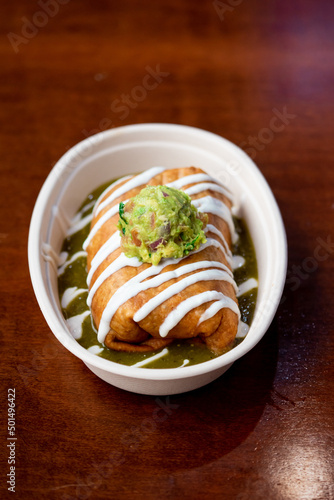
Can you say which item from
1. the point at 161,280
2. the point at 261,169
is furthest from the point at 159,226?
the point at 261,169

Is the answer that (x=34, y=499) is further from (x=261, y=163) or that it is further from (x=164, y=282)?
(x=261, y=163)

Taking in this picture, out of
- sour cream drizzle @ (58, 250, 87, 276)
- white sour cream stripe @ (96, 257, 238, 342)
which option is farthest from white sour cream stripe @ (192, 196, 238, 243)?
sour cream drizzle @ (58, 250, 87, 276)

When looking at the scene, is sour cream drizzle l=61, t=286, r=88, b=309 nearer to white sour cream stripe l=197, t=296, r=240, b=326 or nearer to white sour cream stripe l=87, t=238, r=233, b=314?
white sour cream stripe l=87, t=238, r=233, b=314

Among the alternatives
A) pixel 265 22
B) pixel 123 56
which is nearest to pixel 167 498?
pixel 123 56

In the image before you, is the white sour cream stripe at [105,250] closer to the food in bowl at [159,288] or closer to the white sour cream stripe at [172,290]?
the food in bowl at [159,288]

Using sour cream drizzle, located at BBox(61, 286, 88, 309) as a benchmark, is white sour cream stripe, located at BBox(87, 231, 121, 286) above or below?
above

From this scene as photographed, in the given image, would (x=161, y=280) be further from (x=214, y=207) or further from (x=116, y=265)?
(x=214, y=207)
